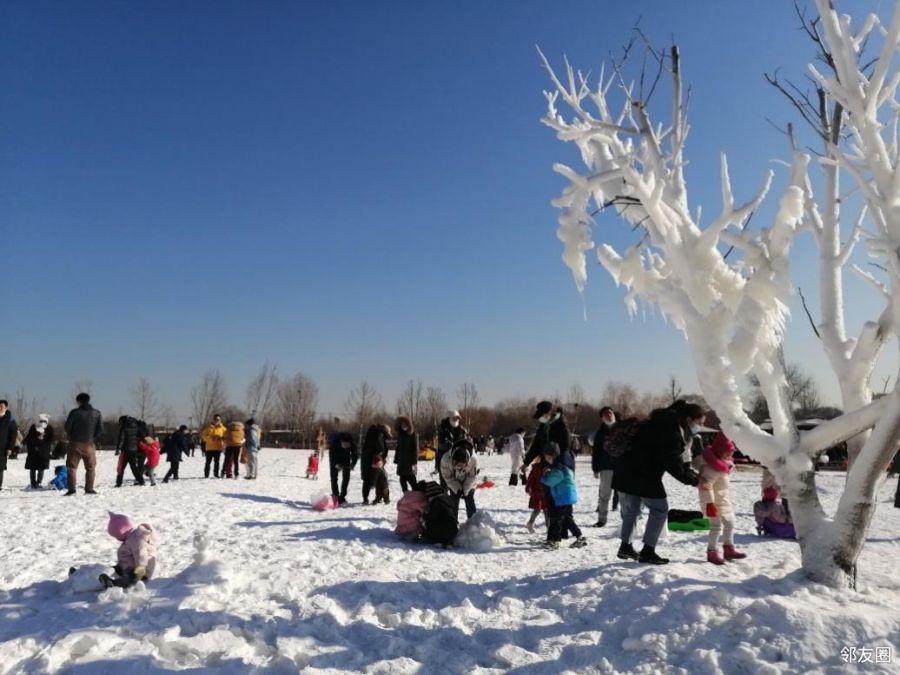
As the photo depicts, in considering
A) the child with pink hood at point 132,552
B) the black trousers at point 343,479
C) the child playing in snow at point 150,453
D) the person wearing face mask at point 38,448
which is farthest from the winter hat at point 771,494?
the person wearing face mask at point 38,448

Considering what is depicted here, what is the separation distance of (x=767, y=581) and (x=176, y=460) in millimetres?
15022

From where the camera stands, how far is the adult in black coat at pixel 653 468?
633 centimetres

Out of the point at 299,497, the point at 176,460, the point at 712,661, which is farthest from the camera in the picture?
the point at 176,460

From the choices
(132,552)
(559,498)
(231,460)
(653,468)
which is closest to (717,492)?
(653,468)

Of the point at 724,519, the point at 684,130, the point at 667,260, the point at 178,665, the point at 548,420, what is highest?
the point at 684,130

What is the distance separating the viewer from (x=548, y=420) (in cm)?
866

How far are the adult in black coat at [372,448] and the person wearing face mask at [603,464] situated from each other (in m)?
3.74

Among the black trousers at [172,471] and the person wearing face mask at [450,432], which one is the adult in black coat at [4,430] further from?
the person wearing face mask at [450,432]

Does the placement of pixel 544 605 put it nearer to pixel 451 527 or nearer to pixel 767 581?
pixel 767 581

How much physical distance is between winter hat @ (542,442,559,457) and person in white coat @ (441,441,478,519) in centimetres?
159

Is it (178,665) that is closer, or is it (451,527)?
(178,665)

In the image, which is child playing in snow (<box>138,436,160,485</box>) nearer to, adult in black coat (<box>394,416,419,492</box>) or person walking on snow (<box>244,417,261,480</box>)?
person walking on snow (<box>244,417,261,480</box>)

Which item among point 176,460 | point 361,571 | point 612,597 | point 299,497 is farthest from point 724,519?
point 176,460

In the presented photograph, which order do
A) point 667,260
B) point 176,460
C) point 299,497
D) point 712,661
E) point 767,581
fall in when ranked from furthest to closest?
point 176,460 → point 299,497 → point 667,260 → point 767,581 → point 712,661
